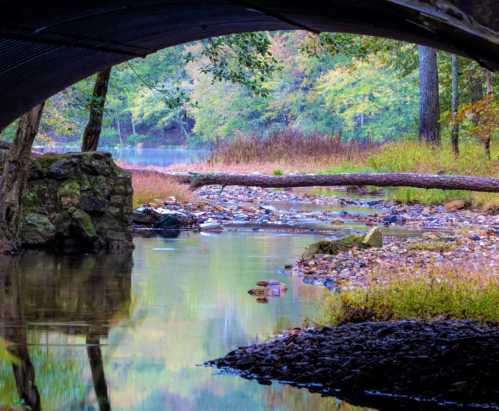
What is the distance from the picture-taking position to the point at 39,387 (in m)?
8.00

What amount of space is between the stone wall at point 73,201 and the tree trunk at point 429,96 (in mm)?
14535

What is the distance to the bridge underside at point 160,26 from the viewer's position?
4648 mm

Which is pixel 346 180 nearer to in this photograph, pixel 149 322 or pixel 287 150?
pixel 149 322

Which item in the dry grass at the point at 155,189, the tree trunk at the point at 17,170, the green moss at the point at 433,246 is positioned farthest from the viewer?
the dry grass at the point at 155,189

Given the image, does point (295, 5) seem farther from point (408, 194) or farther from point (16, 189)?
point (408, 194)

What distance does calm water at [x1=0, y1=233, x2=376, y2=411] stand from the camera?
7781 mm

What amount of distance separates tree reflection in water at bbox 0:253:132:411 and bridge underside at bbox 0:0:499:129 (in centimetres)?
228

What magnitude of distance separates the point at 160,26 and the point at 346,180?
17.2 ft

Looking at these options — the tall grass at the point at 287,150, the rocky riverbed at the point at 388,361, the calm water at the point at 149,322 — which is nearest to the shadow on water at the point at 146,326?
the calm water at the point at 149,322

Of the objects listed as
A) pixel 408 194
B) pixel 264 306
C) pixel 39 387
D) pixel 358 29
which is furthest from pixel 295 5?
pixel 408 194

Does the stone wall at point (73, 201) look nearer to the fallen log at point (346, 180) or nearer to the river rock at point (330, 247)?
the river rock at point (330, 247)

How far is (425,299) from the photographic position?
9641 millimetres

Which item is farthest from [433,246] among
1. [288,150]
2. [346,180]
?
[288,150]

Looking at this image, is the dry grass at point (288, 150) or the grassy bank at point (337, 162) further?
the dry grass at point (288, 150)
